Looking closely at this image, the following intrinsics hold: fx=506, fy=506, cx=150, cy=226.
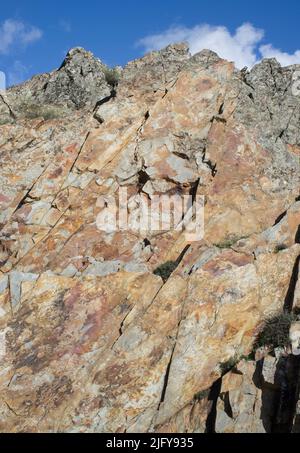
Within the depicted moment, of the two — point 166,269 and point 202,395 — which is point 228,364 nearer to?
point 202,395

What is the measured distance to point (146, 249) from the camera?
16.8 meters

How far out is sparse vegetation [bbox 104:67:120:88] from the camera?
71.5ft

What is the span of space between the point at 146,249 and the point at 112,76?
9039 millimetres

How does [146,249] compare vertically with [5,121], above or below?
below

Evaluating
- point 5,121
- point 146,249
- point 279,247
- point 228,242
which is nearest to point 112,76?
point 5,121

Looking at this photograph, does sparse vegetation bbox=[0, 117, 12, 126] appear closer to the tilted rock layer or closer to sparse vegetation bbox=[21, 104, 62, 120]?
the tilted rock layer

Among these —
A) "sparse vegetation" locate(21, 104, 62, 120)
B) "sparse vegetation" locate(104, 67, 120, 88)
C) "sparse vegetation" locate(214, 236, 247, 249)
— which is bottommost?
"sparse vegetation" locate(214, 236, 247, 249)

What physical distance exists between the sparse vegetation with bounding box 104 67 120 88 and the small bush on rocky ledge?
12.5 meters

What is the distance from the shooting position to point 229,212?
1698 cm

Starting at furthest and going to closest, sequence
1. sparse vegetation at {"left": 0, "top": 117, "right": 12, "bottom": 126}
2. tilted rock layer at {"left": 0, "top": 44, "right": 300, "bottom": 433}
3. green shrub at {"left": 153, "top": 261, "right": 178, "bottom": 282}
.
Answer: sparse vegetation at {"left": 0, "top": 117, "right": 12, "bottom": 126} → green shrub at {"left": 153, "top": 261, "right": 178, "bottom": 282} → tilted rock layer at {"left": 0, "top": 44, "right": 300, "bottom": 433}

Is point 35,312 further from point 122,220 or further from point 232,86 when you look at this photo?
point 232,86

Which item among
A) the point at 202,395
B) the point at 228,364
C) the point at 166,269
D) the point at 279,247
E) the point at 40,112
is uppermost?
the point at 40,112

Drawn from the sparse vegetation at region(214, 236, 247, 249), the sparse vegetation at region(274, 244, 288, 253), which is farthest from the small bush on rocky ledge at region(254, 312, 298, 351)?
the sparse vegetation at region(214, 236, 247, 249)

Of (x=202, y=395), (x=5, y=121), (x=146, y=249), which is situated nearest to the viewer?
(x=202, y=395)
